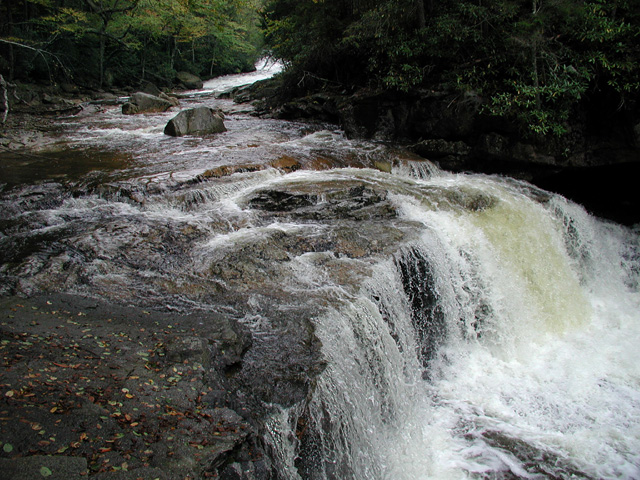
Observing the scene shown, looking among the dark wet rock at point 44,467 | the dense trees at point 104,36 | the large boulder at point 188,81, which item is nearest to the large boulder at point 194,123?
the dense trees at point 104,36

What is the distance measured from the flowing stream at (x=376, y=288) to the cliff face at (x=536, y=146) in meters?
0.89

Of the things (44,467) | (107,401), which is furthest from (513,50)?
(44,467)

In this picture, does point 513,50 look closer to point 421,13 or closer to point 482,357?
point 421,13

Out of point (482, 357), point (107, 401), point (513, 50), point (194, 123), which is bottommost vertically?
point (482, 357)

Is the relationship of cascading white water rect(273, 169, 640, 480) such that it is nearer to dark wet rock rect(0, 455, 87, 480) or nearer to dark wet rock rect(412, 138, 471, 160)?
dark wet rock rect(0, 455, 87, 480)

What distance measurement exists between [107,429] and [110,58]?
90.7 feet

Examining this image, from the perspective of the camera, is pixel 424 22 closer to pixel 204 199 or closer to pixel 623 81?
pixel 623 81

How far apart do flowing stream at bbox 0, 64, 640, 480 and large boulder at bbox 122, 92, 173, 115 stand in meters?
6.30

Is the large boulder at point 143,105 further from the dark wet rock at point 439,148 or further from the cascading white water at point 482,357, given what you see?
the cascading white water at point 482,357

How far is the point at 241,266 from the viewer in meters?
5.00

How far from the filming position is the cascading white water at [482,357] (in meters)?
3.84

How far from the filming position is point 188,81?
2816 cm

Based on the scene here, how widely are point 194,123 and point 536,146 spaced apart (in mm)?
8885

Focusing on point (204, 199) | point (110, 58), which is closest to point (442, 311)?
point (204, 199)
